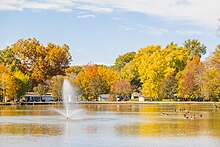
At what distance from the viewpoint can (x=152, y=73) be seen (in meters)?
114

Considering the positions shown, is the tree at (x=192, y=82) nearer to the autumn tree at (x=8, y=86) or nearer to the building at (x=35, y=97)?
the autumn tree at (x=8, y=86)

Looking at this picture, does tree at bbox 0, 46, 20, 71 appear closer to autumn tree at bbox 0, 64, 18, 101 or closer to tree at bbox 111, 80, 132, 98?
autumn tree at bbox 0, 64, 18, 101

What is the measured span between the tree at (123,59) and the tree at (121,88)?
38075 millimetres

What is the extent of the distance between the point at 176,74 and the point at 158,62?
519 centimetres

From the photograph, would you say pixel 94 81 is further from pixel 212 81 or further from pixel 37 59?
A: pixel 212 81

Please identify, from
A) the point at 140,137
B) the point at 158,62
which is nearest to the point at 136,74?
the point at 158,62

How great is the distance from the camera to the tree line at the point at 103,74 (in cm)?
10888

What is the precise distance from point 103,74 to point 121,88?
8307 millimetres

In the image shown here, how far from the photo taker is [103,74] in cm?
12862

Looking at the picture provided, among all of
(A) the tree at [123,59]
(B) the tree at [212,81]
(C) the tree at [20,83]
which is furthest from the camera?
(A) the tree at [123,59]

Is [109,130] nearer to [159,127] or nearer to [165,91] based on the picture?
[159,127]

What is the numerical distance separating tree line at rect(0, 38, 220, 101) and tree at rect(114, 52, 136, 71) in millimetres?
26363

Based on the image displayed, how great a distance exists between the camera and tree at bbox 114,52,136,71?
163m

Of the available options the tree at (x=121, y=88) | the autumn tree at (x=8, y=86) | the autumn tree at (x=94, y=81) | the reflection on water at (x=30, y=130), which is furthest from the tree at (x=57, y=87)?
Answer: the reflection on water at (x=30, y=130)
